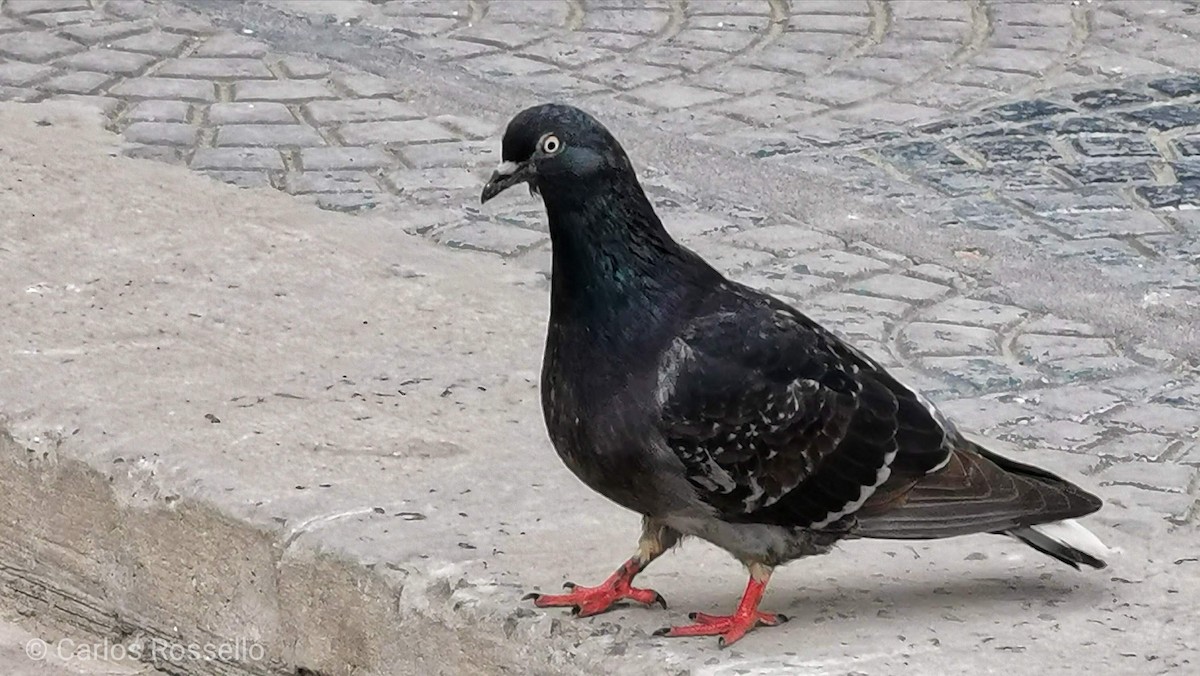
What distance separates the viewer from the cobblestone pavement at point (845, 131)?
4766mm

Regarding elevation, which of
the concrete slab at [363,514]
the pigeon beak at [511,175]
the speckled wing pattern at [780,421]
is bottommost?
the concrete slab at [363,514]

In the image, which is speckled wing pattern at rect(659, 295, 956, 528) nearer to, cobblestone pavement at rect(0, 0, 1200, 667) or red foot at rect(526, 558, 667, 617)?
red foot at rect(526, 558, 667, 617)

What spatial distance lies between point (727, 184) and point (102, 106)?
193 cm

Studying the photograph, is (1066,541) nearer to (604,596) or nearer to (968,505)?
(968,505)

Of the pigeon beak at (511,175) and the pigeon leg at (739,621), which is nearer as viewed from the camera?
the pigeon beak at (511,175)

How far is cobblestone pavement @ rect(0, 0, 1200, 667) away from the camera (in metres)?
4.77

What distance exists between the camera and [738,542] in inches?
133

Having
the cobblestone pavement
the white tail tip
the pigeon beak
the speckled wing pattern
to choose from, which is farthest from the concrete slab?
the pigeon beak

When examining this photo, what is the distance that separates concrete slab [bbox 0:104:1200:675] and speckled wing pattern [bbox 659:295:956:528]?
0.27m

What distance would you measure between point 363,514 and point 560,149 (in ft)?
3.15

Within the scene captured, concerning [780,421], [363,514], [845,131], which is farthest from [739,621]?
[845,131]

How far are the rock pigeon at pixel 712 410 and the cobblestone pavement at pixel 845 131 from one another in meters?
0.81

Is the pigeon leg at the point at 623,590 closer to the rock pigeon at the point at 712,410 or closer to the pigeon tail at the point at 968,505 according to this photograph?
the rock pigeon at the point at 712,410

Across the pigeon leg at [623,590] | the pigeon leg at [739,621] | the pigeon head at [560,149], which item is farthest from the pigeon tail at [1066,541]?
the pigeon head at [560,149]
